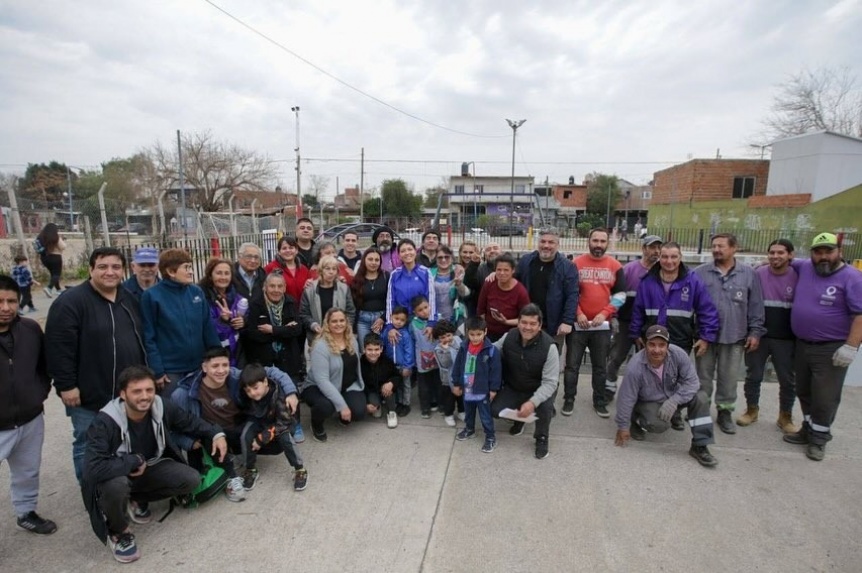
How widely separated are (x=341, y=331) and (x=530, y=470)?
6.55ft

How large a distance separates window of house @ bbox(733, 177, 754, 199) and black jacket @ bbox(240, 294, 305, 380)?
101ft

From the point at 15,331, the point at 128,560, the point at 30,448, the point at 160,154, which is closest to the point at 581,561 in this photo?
the point at 128,560

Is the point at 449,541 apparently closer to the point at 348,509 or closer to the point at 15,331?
the point at 348,509

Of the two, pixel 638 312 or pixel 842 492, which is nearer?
pixel 842 492

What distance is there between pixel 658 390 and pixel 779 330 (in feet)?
4.30

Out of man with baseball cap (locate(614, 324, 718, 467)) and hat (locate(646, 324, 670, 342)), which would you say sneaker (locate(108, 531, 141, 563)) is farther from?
hat (locate(646, 324, 670, 342))

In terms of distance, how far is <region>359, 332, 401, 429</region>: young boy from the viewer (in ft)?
14.0

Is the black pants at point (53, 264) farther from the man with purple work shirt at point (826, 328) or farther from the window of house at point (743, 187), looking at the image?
the window of house at point (743, 187)

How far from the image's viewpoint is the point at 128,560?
8.21 ft

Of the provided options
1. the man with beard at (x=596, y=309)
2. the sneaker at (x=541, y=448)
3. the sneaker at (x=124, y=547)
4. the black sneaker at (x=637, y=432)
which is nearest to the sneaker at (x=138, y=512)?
the sneaker at (x=124, y=547)

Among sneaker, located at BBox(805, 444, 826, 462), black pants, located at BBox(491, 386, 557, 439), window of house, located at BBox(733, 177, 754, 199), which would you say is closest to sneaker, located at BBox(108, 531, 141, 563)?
black pants, located at BBox(491, 386, 557, 439)

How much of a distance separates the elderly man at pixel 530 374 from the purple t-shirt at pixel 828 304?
6.80ft

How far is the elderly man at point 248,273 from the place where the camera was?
4.22 metres

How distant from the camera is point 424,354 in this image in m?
4.32
